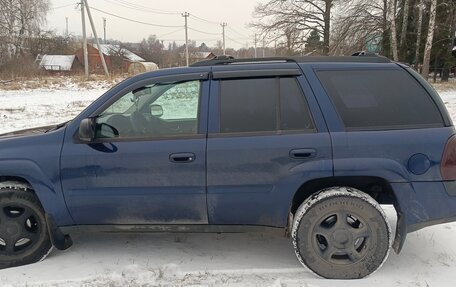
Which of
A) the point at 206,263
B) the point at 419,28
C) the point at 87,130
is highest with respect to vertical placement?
the point at 419,28

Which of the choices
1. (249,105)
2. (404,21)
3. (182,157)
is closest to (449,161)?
(249,105)

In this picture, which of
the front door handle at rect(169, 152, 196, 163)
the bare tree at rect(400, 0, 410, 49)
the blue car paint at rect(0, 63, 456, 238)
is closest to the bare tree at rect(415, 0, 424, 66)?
the bare tree at rect(400, 0, 410, 49)

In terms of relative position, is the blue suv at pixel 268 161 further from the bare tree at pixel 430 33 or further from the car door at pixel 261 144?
the bare tree at pixel 430 33

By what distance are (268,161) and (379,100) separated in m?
1.04

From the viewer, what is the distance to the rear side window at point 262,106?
10.3ft

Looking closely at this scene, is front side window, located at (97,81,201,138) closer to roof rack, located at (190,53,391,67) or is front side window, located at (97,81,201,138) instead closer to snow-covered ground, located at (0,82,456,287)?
roof rack, located at (190,53,391,67)

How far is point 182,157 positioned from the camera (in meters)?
3.11

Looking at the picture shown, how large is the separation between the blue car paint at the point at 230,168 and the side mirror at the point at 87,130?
0.26ft

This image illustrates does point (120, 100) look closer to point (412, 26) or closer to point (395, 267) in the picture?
point (395, 267)

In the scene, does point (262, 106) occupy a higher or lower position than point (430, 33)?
lower

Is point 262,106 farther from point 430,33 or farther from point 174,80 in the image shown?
point 430,33

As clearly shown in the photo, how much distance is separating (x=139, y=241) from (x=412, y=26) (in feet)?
103

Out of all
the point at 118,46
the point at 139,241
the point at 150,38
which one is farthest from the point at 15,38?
the point at 139,241

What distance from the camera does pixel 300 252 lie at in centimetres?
315
